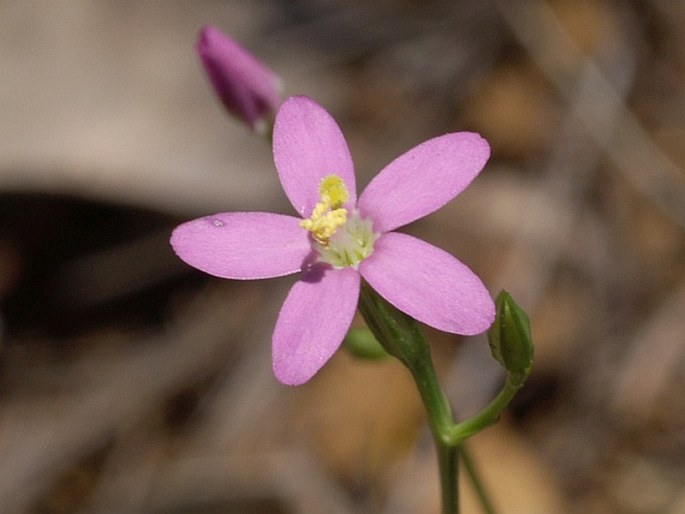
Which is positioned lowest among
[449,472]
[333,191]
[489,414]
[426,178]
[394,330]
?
[449,472]

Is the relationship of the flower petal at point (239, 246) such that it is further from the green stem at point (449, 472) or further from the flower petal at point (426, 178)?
the green stem at point (449, 472)

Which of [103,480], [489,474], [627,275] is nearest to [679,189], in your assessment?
[627,275]

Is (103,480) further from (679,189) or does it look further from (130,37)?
(679,189)

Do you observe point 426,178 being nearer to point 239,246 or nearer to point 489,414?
point 239,246

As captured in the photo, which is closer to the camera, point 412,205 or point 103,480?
point 412,205

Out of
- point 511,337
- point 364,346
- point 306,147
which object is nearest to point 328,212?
point 306,147

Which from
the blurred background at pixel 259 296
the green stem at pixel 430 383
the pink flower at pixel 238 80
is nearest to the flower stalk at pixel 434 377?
the green stem at pixel 430 383

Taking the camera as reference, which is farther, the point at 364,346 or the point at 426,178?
the point at 364,346
